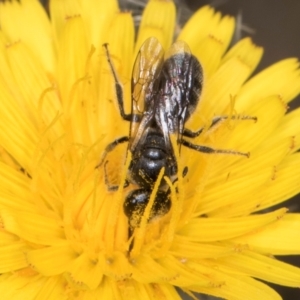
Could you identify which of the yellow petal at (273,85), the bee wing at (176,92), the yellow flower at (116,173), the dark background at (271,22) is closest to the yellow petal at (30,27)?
the yellow flower at (116,173)

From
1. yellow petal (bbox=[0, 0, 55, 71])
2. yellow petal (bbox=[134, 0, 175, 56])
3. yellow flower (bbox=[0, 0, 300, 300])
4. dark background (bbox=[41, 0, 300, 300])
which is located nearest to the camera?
yellow flower (bbox=[0, 0, 300, 300])

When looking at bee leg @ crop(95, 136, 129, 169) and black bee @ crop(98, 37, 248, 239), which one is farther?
bee leg @ crop(95, 136, 129, 169)

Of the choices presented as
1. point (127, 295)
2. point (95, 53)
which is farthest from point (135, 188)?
point (95, 53)

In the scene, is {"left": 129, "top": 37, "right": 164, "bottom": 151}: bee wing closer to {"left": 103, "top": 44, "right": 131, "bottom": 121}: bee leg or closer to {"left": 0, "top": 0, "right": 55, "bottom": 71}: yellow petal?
{"left": 103, "top": 44, "right": 131, "bottom": 121}: bee leg

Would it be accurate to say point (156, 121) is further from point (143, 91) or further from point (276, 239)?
point (276, 239)

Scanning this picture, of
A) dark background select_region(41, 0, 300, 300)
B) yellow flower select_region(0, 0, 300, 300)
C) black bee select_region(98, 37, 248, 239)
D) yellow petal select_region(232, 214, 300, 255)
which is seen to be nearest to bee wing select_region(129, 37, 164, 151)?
black bee select_region(98, 37, 248, 239)

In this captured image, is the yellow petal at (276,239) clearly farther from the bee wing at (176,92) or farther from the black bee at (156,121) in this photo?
the bee wing at (176,92)
